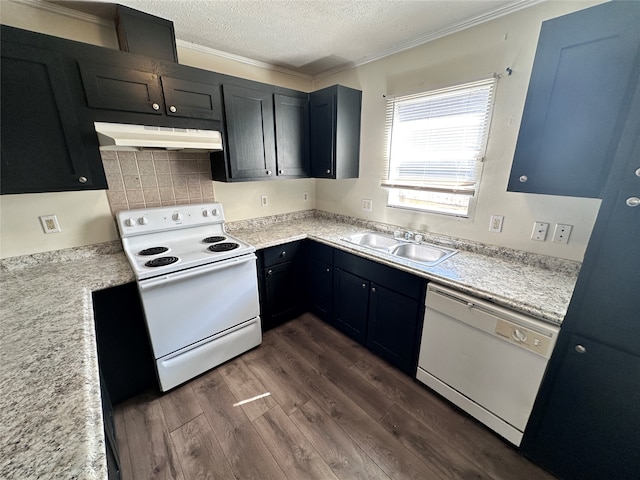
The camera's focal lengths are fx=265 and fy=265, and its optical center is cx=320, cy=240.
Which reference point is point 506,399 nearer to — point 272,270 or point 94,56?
point 272,270

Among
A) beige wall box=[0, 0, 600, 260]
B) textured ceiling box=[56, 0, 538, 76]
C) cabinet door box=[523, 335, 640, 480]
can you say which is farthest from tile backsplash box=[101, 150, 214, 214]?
cabinet door box=[523, 335, 640, 480]

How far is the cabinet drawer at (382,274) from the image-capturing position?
5.71 ft

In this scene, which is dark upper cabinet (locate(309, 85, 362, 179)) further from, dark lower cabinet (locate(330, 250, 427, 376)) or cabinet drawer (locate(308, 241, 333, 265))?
dark lower cabinet (locate(330, 250, 427, 376))

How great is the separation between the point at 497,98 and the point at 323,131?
4.39 ft

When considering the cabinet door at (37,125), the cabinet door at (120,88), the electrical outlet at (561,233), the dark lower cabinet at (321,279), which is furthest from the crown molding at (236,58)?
the electrical outlet at (561,233)

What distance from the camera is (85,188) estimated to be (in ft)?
5.18

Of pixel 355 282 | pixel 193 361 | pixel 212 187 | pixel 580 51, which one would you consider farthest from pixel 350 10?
pixel 193 361

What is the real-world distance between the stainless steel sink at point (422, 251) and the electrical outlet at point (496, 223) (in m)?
0.29

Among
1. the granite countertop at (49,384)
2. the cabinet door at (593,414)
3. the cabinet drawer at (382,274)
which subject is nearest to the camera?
the granite countertop at (49,384)

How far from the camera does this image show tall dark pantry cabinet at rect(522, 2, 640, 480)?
3.20 feet

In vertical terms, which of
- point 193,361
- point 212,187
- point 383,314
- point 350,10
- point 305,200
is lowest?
point 193,361

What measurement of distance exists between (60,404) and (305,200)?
262 centimetres

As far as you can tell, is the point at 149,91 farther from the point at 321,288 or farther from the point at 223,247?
the point at 321,288

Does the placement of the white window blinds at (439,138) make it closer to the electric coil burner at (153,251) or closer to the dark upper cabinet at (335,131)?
the dark upper cabinet at (335,131)
